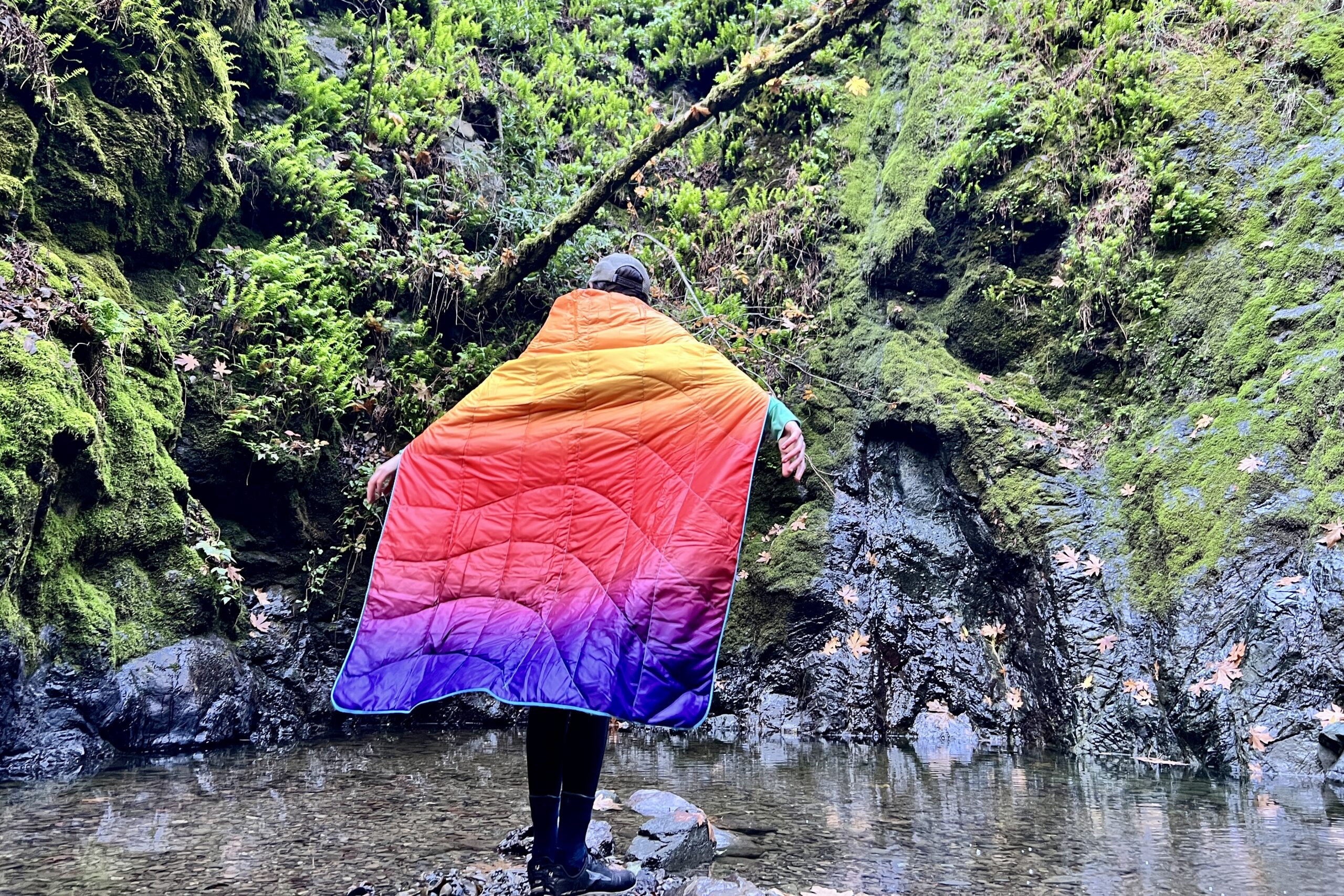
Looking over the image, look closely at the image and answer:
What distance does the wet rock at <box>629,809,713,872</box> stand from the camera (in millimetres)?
3115

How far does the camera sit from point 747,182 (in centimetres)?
956

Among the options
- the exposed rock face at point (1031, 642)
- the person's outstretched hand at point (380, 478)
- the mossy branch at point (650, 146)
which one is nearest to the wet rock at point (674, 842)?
the person's outstretched hand at point (380, 478)

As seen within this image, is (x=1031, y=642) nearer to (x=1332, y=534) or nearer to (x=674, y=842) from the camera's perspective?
(x=1332, y=534)

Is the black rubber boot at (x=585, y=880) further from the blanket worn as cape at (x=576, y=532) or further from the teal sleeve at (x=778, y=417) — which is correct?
the teal sleeve at (x=778, y=417)

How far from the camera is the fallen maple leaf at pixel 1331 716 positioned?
14.2 feet

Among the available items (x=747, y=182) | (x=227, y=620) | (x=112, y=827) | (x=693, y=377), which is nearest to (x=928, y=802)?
(x=693, y=377)

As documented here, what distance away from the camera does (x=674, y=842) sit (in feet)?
10.4

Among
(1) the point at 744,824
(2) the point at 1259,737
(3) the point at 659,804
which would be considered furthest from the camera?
(2) the point at 1259,737

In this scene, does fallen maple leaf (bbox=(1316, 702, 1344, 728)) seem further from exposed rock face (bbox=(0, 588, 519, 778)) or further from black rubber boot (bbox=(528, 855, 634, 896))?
exposed rock face (bbox=(0, 588, 519, 778))

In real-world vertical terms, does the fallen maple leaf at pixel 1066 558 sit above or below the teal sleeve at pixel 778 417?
above

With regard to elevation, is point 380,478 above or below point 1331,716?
above

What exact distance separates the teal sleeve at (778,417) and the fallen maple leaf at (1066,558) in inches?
152

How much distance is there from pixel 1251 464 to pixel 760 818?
159 inches

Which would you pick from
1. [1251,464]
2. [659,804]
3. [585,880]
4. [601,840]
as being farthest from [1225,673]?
[585,880]
